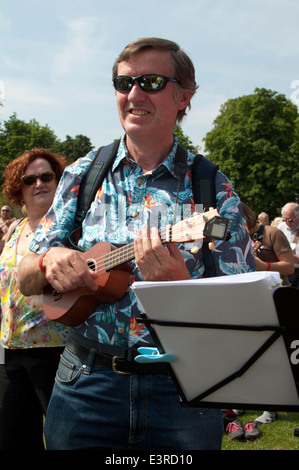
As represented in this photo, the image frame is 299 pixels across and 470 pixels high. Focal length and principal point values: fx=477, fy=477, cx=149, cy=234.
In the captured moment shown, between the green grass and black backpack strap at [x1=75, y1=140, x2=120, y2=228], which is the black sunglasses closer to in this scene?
black backpack strap at [x1=75, y1=140, x2=120, y2=228]

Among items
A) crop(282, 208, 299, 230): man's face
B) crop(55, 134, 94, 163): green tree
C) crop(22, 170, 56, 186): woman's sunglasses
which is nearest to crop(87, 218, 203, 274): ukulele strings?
crop(22, 170, 56, 186): woman's sunglasses

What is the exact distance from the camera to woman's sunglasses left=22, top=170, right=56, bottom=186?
3.84m

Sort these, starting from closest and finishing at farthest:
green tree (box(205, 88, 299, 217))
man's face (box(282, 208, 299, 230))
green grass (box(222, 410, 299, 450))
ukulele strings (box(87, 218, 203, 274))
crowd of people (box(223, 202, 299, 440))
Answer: ukulele strings (box(87, 218, 203, 274))
green grass (box(222, 410, 299, 450))
crowd of people (box(223, 202, 299, 440))
man's face (box(282, 208, 299, 230))
green tree (box(205, 88, 299, 217))

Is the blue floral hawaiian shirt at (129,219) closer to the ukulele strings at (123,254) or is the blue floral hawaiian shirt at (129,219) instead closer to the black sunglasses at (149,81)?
the ukulele strings at (123,254)

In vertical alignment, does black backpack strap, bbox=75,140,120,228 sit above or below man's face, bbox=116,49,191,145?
below

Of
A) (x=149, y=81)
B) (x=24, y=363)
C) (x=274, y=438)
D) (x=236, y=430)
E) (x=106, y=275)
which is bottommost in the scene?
(x=274, y=438)

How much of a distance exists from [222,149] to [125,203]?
32.9 m

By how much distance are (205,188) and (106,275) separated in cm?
58

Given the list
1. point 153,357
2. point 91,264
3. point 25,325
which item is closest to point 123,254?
point 91,264

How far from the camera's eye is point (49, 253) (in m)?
2.18

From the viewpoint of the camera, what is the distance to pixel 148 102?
85.5 inches

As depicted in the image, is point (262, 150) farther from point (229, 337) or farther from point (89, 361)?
point (229, 337)

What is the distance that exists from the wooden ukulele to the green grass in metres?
3.04
